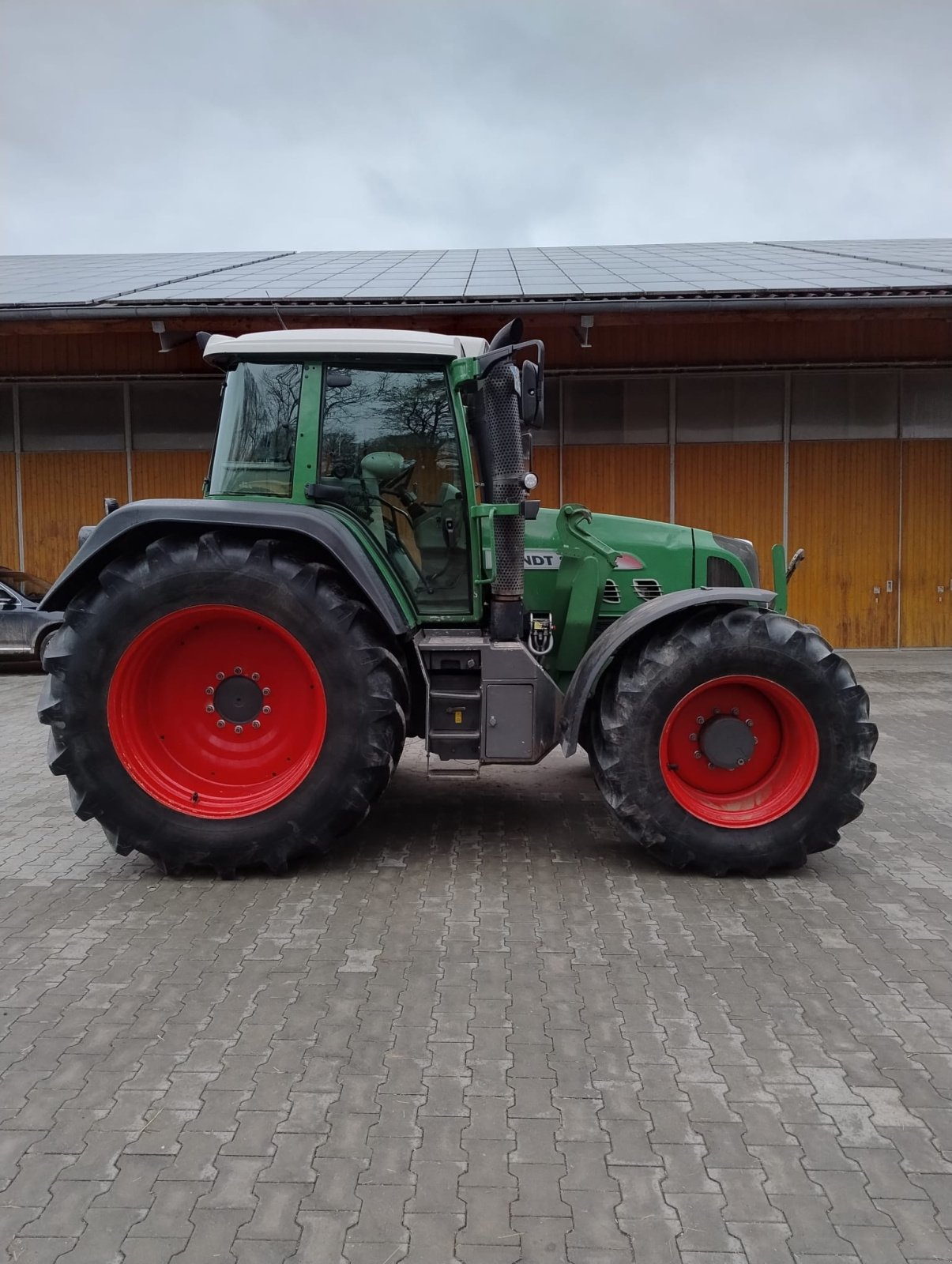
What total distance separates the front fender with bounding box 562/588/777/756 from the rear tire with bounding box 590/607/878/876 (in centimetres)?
10

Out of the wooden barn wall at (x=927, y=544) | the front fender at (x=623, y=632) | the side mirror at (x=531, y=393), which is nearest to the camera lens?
the side mirror at (x=531, y=393)

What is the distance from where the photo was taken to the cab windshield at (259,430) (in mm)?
4812

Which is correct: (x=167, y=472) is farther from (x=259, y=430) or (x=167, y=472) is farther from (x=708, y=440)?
(x=259, y=430)

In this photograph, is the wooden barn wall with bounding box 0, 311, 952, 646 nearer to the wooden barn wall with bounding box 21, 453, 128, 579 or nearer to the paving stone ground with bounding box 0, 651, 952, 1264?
the wooden barn wall with bounding box 21, 453, 128, 579

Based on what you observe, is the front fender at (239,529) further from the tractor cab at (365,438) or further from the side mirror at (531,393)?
the side mirror at (531,393)

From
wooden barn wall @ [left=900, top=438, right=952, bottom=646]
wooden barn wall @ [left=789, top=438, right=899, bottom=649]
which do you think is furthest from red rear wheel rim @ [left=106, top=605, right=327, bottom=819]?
wooden barn wall @ [left=900, top=438, right=952, bottom=646]

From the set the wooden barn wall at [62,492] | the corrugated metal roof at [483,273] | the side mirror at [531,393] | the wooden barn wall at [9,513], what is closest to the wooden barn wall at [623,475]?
the corrugated metal roof at [483,273]

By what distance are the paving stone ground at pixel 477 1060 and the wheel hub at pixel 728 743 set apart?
23.9 inches

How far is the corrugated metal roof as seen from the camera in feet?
35.4

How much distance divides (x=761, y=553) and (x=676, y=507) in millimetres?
1411

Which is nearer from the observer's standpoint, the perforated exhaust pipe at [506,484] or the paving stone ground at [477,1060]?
the paving stone ground at [477,1060]

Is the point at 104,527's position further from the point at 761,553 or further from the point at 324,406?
the point at 761,553

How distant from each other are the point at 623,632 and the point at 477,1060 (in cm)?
224

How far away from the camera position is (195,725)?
15.9 feet
